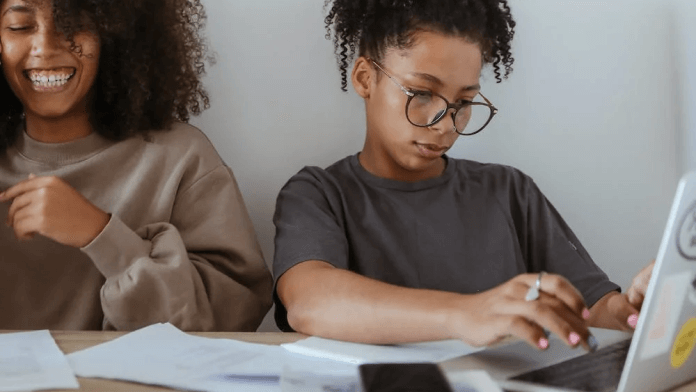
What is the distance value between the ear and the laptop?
626mm

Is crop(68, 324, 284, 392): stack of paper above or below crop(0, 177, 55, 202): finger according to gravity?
below

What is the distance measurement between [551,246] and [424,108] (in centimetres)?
33

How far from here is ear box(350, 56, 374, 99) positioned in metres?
1.25

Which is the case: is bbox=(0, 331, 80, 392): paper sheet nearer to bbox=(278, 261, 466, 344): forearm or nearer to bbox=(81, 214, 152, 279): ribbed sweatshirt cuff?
bbox=(81, 214, 152, 279): ribbed sweatshirt cuff

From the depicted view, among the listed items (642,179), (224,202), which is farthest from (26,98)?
(642,179)

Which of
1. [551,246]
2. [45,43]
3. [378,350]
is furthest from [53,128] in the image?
[551,246]

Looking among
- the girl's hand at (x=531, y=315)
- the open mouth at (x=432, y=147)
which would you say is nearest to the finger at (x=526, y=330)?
the girl's hand at (x=531, y=315)

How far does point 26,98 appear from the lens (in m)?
1.20

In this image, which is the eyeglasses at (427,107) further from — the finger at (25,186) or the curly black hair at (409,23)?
the finger at (25,186)

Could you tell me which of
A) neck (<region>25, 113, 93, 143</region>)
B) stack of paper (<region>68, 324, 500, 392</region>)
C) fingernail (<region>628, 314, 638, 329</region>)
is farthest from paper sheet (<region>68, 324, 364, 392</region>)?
neck (<region>25, 113, 93, 143</region>)

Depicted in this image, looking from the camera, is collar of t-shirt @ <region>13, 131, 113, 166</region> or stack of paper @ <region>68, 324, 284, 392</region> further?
collar of t-shirt @ <region>13, 131, 113, 166</region>

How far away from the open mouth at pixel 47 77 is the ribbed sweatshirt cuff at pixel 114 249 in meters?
0.26

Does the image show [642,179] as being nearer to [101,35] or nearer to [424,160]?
[424,160]

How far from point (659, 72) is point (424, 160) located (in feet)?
2.07
